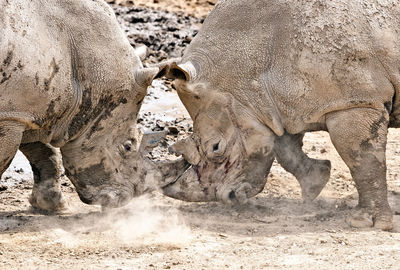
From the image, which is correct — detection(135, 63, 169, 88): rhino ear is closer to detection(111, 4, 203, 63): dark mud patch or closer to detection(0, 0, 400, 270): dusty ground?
detection(0, 0, 400, 270): dusty ground

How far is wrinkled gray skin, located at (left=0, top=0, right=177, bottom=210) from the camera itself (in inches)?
271

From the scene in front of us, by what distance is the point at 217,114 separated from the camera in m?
7.93

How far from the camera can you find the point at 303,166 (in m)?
8.62

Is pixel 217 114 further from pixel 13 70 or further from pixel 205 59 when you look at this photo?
pixel 13 70

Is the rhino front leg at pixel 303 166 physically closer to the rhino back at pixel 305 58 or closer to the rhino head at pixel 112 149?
the rhino back at pixel 305 58

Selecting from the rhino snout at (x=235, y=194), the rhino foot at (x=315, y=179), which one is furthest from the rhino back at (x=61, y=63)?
the rhino foot at (x=315, y=179)

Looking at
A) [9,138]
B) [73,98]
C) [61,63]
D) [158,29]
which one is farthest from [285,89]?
[158,29]

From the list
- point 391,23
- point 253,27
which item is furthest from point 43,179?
point 391,23

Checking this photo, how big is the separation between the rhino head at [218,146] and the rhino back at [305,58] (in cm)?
10

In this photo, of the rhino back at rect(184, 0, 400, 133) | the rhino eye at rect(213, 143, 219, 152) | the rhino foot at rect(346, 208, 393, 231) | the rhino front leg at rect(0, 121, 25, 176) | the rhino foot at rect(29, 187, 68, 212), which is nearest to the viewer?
the rhino front leg at rect(0, 121, 25, 176)

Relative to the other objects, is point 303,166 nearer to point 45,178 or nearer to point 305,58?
point 305,58

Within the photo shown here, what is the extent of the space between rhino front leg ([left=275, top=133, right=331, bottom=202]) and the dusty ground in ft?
0.53

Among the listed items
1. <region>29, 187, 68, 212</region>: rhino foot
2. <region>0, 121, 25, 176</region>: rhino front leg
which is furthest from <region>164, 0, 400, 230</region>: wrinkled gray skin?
<region>0, 121, 25, 176</region>: rhino front leg

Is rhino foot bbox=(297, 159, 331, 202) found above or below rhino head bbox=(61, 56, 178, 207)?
below
